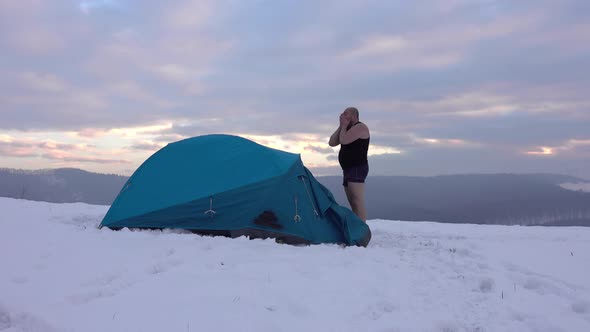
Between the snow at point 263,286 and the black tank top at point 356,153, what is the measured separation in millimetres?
2255

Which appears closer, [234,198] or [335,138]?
[234,198]

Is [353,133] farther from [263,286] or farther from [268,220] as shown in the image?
[263,286]

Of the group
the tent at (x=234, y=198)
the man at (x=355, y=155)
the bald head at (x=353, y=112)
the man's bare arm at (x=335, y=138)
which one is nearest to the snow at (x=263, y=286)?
the tent at (x=234, y=198)

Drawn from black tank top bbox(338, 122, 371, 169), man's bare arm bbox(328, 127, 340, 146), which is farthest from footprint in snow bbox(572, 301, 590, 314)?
man's bare arm bbox(328, 127, 340, 146)

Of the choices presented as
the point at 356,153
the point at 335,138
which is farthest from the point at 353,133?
the point at 335,138

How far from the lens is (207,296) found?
403 cm

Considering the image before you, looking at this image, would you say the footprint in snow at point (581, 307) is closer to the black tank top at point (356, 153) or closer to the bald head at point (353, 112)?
the black tank top at point (356, 153)

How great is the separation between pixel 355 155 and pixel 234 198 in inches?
118

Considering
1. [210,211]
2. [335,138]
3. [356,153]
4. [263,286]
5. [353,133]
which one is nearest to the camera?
[263,286]

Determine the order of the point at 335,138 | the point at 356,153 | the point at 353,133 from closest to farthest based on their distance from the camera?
1. the point at 353,133
2. the point at 356,153
3. the point at 335,138

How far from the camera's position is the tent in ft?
23.0

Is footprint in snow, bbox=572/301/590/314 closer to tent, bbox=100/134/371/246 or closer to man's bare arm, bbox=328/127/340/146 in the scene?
tent, bbox=100/134/371/246

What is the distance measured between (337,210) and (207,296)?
416 centimetres

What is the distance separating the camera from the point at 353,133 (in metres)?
8.58
